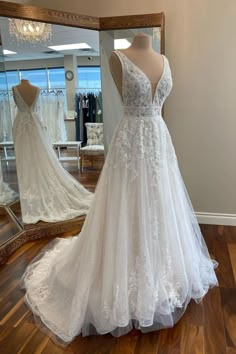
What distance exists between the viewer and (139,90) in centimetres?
158

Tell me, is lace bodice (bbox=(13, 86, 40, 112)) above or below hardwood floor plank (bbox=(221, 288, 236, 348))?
above

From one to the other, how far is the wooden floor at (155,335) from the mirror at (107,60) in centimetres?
160

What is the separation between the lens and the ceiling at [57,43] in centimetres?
241

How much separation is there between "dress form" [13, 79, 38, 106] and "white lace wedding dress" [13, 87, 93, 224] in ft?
0.09

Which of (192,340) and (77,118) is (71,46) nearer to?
(77,118)

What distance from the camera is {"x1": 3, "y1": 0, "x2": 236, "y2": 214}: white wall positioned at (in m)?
2.55

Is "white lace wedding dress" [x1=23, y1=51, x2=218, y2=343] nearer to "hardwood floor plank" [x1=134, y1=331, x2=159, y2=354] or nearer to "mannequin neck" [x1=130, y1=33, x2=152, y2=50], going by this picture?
"hardwood floor plank" [x1=134, y1=331, x2=159, y2=354]

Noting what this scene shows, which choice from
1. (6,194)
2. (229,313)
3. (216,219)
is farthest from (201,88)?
(6,194)

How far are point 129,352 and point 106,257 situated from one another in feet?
1.60

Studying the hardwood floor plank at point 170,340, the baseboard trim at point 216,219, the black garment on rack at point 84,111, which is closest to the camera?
the hardwood floor plank at point 170,340

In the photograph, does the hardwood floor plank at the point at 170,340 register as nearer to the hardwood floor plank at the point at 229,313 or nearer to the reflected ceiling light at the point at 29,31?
the hardwood floor plank at the point at 229,313

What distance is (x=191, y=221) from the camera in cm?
193

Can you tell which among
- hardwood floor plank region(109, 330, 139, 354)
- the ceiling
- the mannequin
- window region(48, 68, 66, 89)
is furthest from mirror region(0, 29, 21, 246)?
hardwood floor plank region(109, 330, 139, 354)

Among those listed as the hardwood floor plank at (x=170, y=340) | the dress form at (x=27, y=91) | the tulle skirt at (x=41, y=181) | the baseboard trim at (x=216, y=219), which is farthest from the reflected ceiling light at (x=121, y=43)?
the hardwood floor plank at (x=170, y=340)
